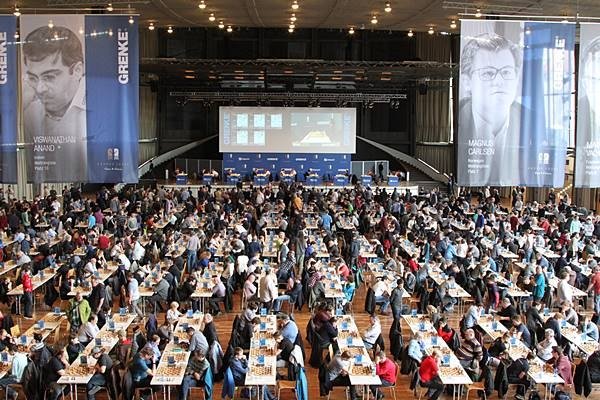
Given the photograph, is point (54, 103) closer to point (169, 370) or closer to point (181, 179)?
point (169, 370)

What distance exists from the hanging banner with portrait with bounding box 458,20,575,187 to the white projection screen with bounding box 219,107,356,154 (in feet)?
78.9

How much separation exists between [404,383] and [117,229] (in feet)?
36.4

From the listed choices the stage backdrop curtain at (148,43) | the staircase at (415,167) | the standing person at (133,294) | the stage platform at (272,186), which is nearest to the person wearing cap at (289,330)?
the standing person at (133,294)

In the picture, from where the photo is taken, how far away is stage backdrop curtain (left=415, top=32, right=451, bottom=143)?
127 feet

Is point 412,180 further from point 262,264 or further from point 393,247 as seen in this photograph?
point 262,264

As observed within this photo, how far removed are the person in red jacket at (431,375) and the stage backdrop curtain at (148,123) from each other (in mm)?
29836

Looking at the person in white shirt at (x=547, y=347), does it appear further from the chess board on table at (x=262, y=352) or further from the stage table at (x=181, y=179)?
the stage table at (x=181, y=179)

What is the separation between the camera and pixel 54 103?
42.4 ft

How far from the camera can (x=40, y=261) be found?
15.6 metres

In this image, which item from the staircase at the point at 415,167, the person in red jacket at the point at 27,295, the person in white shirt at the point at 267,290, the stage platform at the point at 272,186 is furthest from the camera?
the staircase at the point at 415,167

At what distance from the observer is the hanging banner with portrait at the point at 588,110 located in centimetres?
1275

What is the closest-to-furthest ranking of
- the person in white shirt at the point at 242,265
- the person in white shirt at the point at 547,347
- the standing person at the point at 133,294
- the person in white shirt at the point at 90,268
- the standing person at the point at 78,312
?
1. the person in white shirt at the point at 547,347
2. the standing person at the point at 78,312
3. the standing person at the point at 133,294
4. the person in white shirt at the point at 90,268
5. the person in white shirt at the point at 242,265

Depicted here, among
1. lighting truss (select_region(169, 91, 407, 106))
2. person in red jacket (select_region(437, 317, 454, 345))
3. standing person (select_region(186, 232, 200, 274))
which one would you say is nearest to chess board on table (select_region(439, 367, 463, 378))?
person in red jacket (select_region(437, 317, 454, 345))

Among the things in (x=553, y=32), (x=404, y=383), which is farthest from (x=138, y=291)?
(x=553, y=32)
